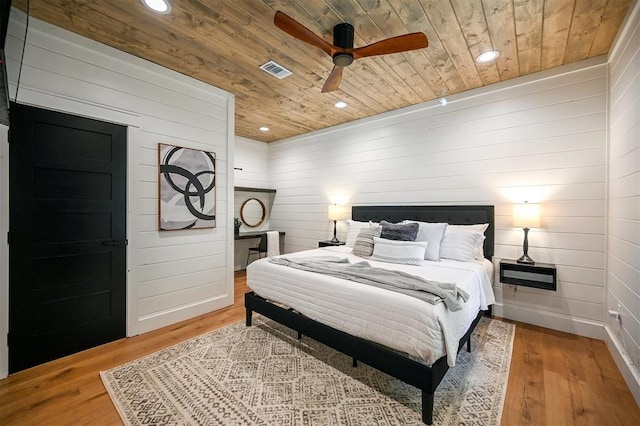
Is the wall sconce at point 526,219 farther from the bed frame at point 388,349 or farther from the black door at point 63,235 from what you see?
the black door at point 63,235

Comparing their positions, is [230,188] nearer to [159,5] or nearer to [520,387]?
[159,5]

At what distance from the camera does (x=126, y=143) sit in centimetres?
274

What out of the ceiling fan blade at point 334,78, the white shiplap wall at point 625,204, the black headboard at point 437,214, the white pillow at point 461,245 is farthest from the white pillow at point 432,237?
the ceiling fan blade at point 334,78

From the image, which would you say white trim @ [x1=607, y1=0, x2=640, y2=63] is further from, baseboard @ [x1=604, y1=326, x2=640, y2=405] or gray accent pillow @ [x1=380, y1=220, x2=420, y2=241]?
baseboard @ [x1=604, y1=326, x2=640, y2=405]

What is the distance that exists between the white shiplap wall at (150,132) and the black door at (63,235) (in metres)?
0.09

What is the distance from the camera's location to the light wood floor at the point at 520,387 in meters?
1.71

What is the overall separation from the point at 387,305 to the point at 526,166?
258 cm

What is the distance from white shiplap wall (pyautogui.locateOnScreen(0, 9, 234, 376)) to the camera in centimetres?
232

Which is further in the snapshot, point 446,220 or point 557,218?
point 446,220

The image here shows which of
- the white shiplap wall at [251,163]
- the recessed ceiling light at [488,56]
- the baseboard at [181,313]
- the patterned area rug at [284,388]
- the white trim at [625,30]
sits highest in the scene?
the recessed ceiling light at [488,56]

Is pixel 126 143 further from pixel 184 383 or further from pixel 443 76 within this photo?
pixel 443 76

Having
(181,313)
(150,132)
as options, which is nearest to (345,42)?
(150,132)

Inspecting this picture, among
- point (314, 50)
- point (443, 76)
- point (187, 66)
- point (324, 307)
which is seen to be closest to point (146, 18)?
point (187, 66)

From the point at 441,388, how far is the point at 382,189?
9.47 feet
